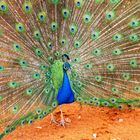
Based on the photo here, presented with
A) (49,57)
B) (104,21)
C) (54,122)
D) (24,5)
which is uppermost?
(24,5)

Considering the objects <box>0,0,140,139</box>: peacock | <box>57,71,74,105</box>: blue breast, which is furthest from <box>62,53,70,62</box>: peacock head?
<box>57,71,74,105</box>: blue breast

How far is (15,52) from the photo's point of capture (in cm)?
514

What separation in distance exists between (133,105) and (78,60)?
908mm

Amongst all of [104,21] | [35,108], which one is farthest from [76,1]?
[35,108]

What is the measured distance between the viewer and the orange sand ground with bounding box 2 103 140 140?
198 inches

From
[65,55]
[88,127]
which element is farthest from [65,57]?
[88,127]

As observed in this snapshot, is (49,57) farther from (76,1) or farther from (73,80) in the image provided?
(76,1)

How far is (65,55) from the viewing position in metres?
5.07

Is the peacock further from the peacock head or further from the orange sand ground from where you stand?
the orange sand ground

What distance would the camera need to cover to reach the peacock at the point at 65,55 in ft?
16.8

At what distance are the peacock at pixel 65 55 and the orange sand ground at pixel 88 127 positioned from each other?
8.1 inches

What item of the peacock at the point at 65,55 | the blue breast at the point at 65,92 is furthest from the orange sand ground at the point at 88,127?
the blue breast at the point at 65,92

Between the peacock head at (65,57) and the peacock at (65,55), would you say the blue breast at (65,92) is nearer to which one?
the peacock at (65,55)

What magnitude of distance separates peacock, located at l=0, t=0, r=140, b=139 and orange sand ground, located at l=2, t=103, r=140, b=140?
0.21 meters
